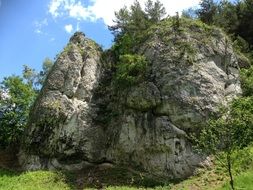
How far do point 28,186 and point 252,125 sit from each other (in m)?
16.0

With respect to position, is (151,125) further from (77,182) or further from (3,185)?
(3,185)

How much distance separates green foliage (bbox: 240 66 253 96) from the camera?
3528cm

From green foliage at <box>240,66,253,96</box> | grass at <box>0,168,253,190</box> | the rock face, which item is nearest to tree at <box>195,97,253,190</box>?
grass at <box>0,168,253,190</box>

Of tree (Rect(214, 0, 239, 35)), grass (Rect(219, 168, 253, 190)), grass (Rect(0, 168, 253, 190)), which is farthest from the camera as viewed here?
tree (Rect(214, 0, 239, 35))

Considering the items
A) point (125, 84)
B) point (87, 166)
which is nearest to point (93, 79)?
point (125, 84)

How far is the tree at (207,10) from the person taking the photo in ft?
146

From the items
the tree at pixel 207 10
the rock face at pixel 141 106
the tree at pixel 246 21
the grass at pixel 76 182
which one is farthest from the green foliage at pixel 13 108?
the tree at pixel 246 21

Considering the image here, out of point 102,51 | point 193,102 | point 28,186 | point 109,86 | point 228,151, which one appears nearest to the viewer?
point 228,151

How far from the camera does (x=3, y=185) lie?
30.8m

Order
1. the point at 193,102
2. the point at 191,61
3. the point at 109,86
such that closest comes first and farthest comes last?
the point at 193,102, the point at 191,61, the point at 109,86

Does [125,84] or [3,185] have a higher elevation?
[125,84]

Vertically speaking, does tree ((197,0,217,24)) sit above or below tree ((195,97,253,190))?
above

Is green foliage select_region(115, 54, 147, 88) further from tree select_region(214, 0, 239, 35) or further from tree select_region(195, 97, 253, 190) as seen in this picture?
tree select_region(195, 97, 253, 190)

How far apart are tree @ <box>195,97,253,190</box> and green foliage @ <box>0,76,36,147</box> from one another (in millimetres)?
23792
